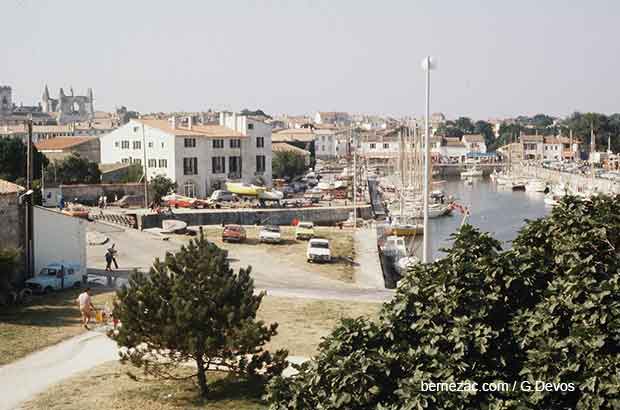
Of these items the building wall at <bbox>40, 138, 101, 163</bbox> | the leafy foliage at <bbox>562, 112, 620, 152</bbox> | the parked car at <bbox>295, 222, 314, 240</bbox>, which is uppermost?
the leafy foliage at <bbox>562, 112, 620, 152</bbox>

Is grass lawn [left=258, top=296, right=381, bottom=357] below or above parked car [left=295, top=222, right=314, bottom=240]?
below

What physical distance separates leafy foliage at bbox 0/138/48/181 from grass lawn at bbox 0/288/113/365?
33888 mm

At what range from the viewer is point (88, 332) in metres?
20.1

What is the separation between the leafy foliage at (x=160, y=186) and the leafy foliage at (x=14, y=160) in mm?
7984

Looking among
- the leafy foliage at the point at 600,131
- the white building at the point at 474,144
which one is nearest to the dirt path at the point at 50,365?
the leafy foliage at the point at 600,131

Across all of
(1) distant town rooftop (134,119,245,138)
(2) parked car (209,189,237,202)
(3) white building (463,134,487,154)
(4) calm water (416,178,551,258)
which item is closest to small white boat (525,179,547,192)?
(4) calm water (416,178,551,258)

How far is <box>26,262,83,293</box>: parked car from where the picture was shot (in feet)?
81.4

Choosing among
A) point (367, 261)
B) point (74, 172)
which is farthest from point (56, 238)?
point (74, 172)

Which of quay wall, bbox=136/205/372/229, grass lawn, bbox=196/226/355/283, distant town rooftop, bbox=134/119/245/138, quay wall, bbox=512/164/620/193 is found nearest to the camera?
grass lawn, bbox=196/226/355/283

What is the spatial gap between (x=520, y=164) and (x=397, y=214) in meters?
69.3

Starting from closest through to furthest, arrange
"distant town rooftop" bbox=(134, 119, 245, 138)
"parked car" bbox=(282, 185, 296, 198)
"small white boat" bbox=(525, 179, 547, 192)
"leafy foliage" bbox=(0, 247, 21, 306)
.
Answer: "leafy foliage" bbox=(0, 247, 21, 306) < "distant town rooftop" bbox=(134, 119, 245, 138) < "parked car" bbox=(282, 185, 296, 198) < "small white boat" bbox=(525, 179, 547, 192)

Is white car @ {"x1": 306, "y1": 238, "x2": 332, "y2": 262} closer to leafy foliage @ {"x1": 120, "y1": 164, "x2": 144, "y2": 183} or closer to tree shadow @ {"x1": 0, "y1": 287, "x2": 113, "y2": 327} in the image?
tree shadow @ {"x1": 0, "y1": 287, "x2": 113, "y2": 327}

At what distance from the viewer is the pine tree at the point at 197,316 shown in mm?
13969

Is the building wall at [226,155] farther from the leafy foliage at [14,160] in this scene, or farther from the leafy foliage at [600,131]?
the leafy foliage at [600,131]
